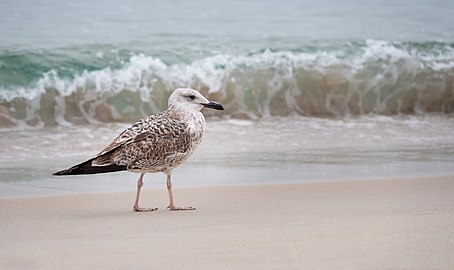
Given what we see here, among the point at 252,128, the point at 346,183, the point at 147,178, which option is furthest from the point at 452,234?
the point at 252,128

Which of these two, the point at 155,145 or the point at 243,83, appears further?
the point at 243,83

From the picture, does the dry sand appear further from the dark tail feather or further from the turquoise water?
the turquoise water

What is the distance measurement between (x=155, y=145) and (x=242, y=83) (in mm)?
6208

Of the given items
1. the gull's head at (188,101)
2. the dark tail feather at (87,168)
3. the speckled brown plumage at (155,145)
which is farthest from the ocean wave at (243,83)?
the dark tail feather at (87,168)

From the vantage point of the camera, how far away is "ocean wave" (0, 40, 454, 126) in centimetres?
1141

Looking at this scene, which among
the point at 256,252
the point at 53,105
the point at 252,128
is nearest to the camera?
the point at 256,252

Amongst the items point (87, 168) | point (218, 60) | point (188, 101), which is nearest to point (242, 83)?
point (218, 60)

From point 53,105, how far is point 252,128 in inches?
85.8

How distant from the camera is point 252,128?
1055cm

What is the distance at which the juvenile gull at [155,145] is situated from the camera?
6.30m

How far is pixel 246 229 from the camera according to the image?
18.0 ft

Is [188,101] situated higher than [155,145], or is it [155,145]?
[188,101]

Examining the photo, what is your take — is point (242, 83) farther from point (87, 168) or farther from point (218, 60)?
point (87, 168)

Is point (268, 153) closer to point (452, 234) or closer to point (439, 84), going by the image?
point (452, 234)
